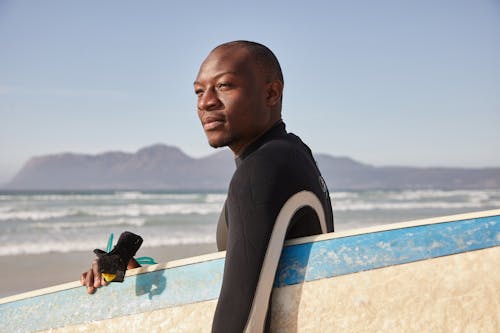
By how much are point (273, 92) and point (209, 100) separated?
0.22 meters

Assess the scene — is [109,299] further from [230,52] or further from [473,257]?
[473,257]

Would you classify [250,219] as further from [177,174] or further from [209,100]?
[177,174]

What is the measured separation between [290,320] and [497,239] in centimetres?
68

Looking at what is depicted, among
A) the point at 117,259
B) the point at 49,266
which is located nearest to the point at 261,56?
the point at 117,259

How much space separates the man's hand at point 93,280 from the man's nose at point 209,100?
27.6 inches

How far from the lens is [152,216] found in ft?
73.3

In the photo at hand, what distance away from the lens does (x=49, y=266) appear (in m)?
10.4

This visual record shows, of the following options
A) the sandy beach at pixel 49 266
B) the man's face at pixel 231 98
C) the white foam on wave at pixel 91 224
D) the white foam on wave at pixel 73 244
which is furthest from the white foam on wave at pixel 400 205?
the man's face at pixel 231 98

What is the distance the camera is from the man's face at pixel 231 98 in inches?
84.0

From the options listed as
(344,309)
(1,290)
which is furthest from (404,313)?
(1,290)

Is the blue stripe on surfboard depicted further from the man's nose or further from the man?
the man's nose

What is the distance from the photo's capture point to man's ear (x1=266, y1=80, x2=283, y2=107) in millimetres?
2211

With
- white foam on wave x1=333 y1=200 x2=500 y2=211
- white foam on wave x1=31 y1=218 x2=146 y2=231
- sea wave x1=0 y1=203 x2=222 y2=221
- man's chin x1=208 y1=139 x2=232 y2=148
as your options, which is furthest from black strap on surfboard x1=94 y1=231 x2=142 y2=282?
white foam on wave x1=333 y1=200 x2=500 y2=211

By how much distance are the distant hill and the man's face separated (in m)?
77.8
